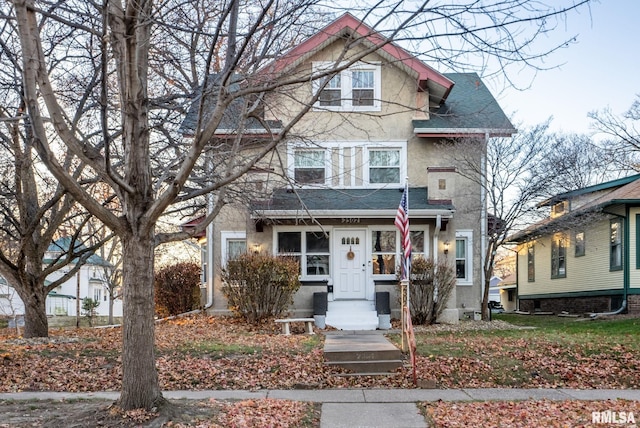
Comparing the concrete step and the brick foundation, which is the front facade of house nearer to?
the brick foundation

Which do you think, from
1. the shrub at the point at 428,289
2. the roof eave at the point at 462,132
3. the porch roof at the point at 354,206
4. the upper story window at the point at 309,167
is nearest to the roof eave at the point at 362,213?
the porch roof at the point at 354,206

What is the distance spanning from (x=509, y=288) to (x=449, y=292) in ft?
73.3

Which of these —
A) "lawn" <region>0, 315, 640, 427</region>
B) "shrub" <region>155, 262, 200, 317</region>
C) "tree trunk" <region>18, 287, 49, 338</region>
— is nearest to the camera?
"lawn" <region>0, 315, 640, 427</region>

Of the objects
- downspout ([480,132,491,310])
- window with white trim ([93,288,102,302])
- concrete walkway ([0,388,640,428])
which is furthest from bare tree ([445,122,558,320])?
window with white trim ([93,288,102,302])

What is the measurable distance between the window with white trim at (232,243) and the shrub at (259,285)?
8.09 feet

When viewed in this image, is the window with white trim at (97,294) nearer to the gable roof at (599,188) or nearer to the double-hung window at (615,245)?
the gable roof at (599,188)

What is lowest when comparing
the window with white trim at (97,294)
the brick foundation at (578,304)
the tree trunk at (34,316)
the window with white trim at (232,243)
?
the window with white trim at (97,294)

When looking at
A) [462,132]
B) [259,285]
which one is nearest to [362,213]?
[259,285]

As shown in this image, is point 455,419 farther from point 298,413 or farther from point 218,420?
point 218,420

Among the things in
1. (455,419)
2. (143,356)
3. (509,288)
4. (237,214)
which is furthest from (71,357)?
(509,288)

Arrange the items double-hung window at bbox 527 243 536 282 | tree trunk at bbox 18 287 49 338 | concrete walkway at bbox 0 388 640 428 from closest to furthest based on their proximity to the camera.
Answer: concrete walkway at bbox 0 388 640 428 → tree trunk at bbox 18 287 49 338 → double-hung window at bbox 527 243 536 282

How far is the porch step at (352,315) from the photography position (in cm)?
1565

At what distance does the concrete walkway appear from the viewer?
6.96m

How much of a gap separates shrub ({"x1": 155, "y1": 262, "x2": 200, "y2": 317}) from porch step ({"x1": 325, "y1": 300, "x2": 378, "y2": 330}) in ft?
21.3
